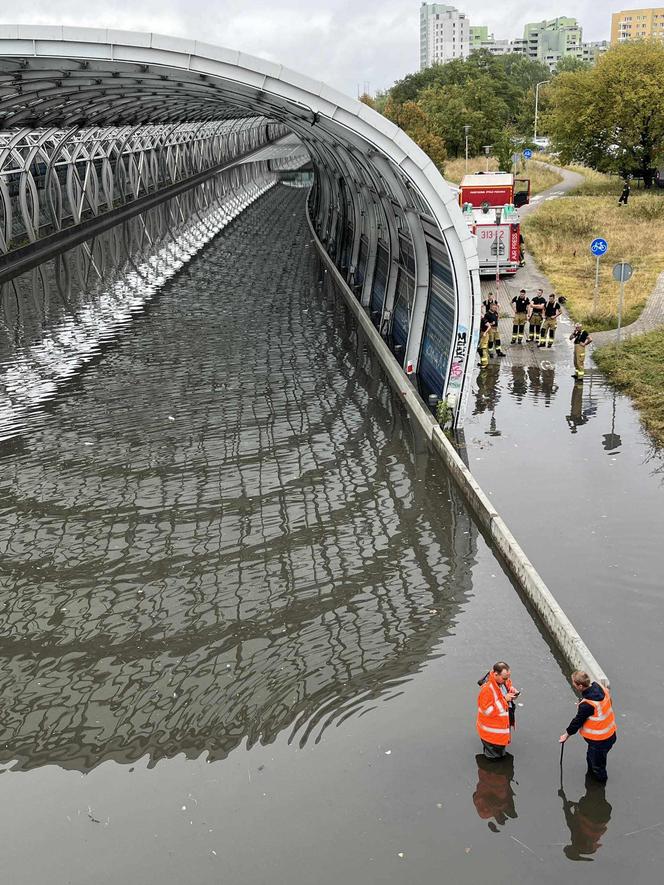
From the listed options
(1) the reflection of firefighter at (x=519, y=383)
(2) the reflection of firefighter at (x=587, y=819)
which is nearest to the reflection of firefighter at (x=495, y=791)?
(2) the reflection of firefighter at (x=587, y=819)

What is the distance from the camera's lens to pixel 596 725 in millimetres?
7461

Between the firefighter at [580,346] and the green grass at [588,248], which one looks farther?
the green grass at [588,248]

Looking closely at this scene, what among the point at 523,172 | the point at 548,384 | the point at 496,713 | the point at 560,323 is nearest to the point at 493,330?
the point at 548,384

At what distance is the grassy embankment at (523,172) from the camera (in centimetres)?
6078

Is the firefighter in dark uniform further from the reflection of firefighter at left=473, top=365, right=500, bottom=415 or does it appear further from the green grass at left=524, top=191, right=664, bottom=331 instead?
the green grass at left=524, top=191, right=664, bottom=331

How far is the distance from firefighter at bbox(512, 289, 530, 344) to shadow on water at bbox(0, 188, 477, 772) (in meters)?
3.85

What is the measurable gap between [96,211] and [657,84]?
1080 inches

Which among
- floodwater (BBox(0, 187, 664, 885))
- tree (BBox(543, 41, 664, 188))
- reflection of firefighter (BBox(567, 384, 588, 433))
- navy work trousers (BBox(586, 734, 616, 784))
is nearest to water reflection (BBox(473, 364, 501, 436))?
reflection of firefighter (BBox(567, 384, 588, 433))

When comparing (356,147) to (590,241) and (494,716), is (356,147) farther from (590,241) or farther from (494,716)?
(590,241)

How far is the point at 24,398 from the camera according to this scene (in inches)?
701

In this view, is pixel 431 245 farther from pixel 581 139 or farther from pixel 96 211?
pixel 581 139

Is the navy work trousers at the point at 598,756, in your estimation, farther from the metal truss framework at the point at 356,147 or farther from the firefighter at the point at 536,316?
the firefighter at the point at 536,316

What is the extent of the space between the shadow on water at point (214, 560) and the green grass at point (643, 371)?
13.6 ft

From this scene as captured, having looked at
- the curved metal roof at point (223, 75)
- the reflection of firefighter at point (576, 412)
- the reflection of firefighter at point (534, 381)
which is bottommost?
the reflection of firefighter at point (576, 412)
